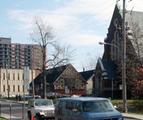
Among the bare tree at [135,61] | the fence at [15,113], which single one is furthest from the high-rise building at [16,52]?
the fence at [15,113]

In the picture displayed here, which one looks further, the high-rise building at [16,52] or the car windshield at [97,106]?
the high-rise building at [16,52]

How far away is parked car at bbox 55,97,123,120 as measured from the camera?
19.1 metres

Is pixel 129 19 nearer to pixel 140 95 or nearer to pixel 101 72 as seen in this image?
pixel 101 72

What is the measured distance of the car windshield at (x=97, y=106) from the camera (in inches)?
777

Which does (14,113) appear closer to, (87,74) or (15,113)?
(15,113)

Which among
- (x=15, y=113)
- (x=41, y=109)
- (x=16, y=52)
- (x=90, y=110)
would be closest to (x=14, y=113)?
(x=15, y=113)

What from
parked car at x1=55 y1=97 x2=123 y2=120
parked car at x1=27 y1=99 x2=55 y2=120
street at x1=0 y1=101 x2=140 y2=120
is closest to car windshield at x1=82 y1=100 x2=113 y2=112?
parked car at x1=55 y1=97 x2=123 y2=120

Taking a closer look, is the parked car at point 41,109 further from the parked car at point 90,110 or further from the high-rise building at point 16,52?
the high-rise building at point 16,52

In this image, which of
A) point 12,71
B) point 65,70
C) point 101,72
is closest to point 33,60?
point 101,72

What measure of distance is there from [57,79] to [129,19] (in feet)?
99.0

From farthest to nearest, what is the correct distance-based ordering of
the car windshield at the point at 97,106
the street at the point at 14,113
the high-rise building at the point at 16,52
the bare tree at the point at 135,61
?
the high-rise building at the point at 16,52, the bare tree at the point at 135,61, the street at the point at 14,113, the car windshield at the point at 97,106

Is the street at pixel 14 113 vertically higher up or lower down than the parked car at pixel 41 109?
lower down

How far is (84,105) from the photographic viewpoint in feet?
65.7

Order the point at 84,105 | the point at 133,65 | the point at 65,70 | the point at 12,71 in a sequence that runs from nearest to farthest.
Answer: the point at 84,105 → the point at 133,65 → the point at 65,70 → the point at 12,71
